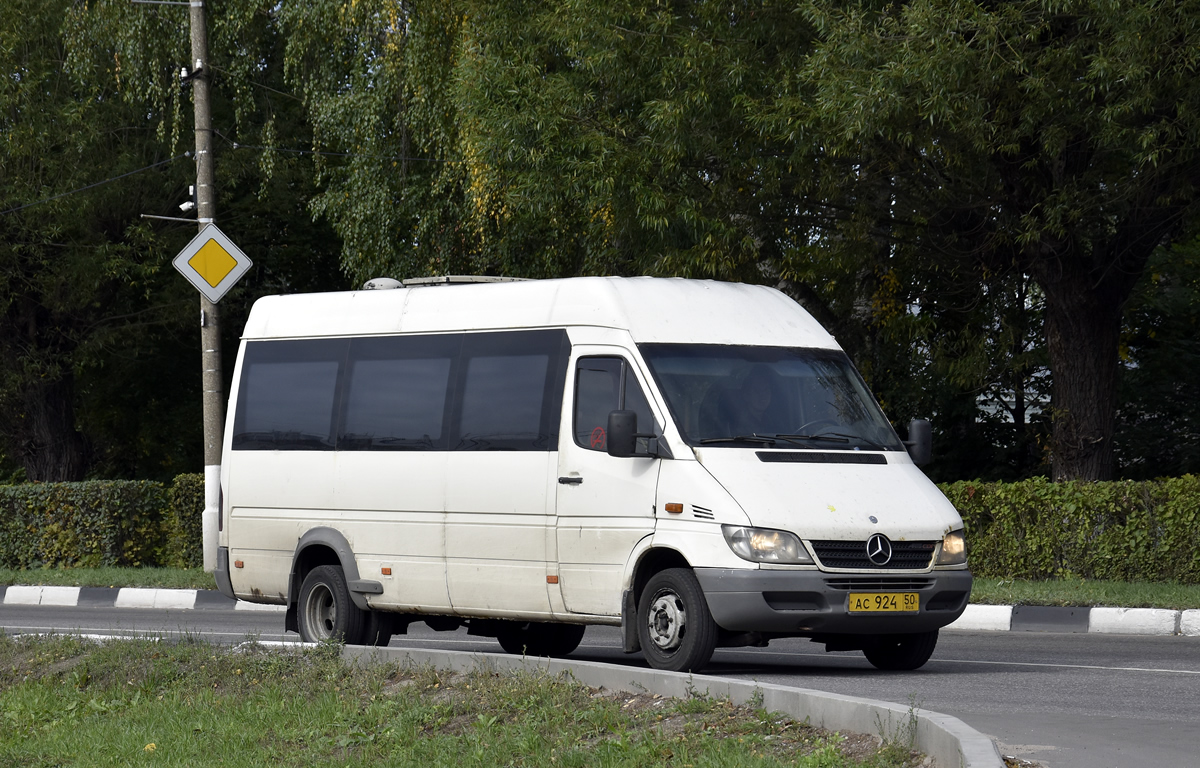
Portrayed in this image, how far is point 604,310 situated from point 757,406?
1.18 m

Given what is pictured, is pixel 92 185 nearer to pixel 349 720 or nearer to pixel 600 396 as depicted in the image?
pixel 600 396

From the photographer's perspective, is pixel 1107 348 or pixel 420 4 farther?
pixel 420 4

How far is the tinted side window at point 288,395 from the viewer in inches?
475

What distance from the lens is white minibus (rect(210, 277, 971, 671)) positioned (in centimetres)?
945

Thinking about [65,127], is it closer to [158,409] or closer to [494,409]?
[158,409]

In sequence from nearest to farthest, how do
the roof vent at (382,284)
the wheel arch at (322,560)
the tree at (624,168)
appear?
the wheel arch at (322,560), the roof vent at (382,284), the tree at (624,168)

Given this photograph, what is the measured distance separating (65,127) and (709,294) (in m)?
19.1

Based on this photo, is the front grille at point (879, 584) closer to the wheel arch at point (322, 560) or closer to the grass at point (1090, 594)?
the wheel arch at point (322, 560)

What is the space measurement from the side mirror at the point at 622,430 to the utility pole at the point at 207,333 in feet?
29.6

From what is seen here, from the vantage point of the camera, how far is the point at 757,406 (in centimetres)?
1018

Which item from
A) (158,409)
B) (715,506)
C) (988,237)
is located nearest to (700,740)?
(715,506)

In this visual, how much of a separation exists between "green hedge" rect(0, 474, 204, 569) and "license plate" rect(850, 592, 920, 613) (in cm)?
1427

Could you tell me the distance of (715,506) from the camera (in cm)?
939

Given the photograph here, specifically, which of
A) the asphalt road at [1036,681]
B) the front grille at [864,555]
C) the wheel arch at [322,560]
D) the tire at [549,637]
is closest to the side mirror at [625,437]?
the front grille at [864,555]
